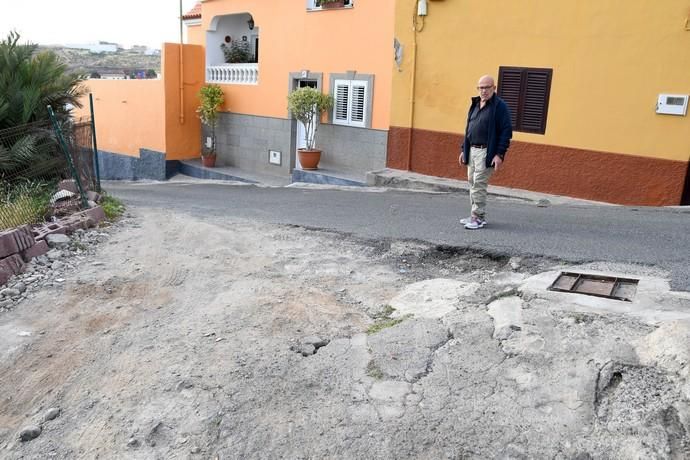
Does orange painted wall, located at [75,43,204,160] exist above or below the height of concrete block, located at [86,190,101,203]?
above

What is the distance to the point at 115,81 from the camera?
17703mm

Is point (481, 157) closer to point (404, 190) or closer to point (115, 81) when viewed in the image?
point (404, 190)

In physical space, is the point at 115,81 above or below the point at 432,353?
above

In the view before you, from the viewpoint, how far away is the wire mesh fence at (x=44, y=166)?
289 inches

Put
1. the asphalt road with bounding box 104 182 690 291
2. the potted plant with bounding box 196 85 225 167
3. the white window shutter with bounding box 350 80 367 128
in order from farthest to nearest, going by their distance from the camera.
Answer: the potted plant with bounding box 196 85 225 167 → the white window shutter with bounding box 350 80 367 128 → the asphalt road with bounding box 104 182 690 291

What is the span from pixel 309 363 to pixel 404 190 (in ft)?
23.4

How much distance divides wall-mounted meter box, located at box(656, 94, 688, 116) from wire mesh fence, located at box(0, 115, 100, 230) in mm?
7824

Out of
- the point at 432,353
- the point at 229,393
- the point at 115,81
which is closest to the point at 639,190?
the point at 432,353

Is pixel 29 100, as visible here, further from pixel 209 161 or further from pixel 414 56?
pixel 209 161

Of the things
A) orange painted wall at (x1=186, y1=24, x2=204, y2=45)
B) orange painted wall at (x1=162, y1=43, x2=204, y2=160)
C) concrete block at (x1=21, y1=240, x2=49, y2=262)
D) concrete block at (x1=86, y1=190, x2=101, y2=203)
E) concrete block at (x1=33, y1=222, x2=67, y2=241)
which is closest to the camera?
concrete block at (x1=21, y1=240, x2=49, y2=262)

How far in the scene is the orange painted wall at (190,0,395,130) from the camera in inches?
459

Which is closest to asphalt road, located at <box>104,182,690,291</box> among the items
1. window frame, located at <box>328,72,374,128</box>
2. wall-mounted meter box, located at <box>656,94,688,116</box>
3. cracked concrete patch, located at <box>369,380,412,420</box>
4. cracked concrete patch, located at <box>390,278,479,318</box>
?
cracked concrete patch, located at <box>390,278,479,318</box>

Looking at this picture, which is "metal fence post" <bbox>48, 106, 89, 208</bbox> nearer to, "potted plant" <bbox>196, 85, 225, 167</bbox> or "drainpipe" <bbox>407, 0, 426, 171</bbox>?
"drainpipe" <bbox>407, 0, 426, 171</bbox>

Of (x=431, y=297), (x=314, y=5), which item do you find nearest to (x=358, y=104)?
(x=314, y=5)
